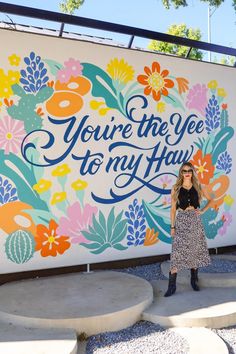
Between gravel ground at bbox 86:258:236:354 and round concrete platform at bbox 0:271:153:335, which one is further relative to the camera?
round concrete platform at bbox 0:271:153:335

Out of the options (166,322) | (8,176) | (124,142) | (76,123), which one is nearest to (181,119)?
(124,142)

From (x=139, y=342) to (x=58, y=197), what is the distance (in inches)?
98.3

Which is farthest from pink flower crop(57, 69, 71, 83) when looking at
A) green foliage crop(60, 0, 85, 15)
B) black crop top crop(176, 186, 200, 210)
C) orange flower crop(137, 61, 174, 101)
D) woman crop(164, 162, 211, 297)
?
green foliage crop(60, 0, 85, 15)

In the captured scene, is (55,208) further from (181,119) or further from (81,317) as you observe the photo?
(181,119)

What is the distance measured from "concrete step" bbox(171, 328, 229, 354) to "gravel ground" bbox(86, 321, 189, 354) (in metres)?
0.06

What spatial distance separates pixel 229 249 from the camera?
7.52m

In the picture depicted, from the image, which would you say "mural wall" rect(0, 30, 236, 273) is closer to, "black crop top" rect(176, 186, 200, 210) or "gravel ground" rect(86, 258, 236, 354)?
"black crop top" rect(176, 186, 200, 210)

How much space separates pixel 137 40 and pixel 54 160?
2.30m

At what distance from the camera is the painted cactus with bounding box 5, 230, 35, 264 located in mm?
5559

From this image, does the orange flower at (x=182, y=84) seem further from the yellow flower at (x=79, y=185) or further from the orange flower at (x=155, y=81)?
the yellow flower at (x=79, y=185)

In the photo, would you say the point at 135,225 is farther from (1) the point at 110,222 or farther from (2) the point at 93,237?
(2) the point at 93,237

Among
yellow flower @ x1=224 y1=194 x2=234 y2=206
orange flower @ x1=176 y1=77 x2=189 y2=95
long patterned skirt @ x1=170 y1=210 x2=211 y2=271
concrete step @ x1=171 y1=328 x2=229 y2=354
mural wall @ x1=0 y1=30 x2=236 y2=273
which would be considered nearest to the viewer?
concrete step @ x1=171 y1=328 x2=229 y2=354

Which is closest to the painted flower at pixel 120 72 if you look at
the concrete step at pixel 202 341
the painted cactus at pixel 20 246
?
the painted cactus at pixel 20 246

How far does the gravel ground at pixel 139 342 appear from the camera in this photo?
3.84 m
